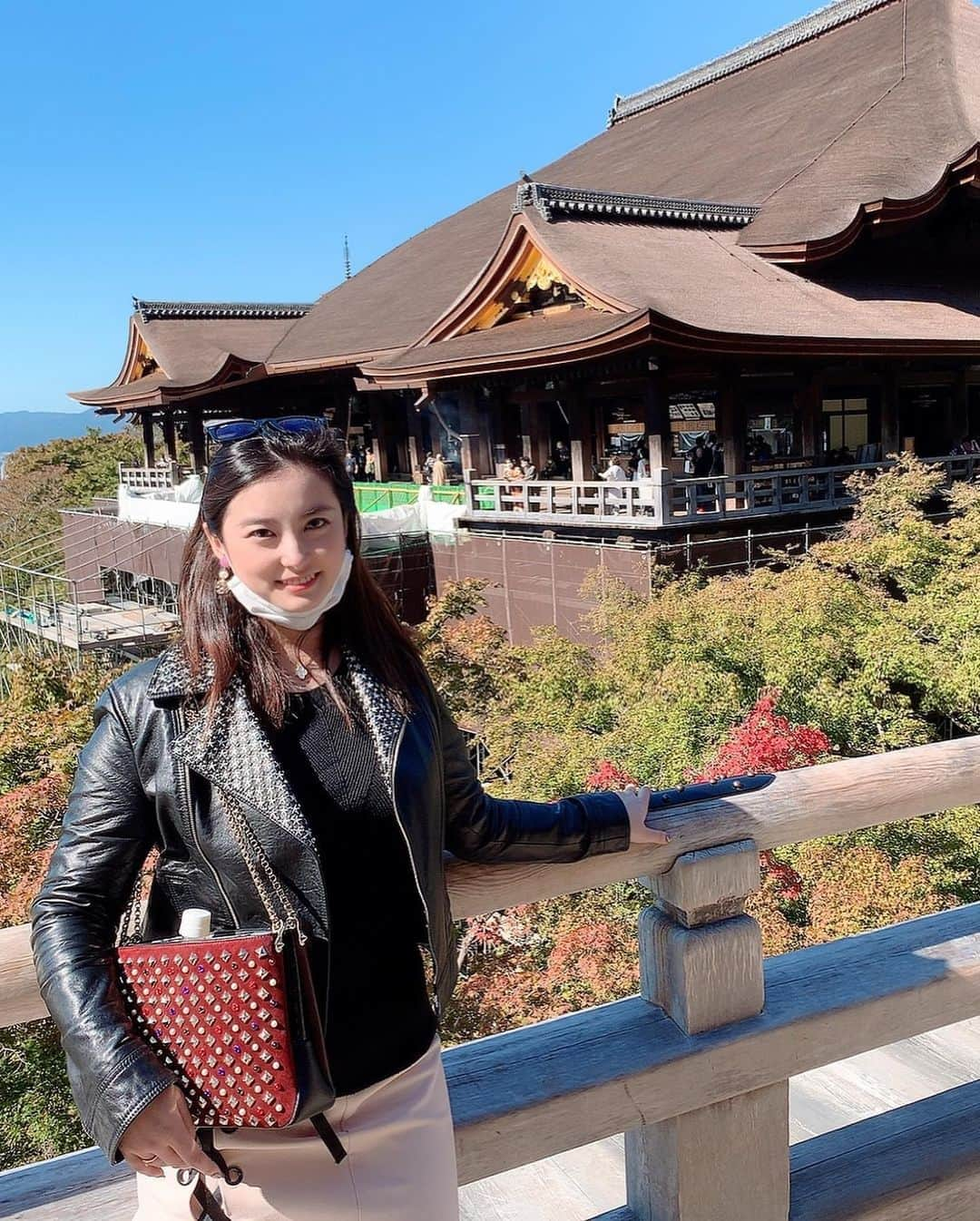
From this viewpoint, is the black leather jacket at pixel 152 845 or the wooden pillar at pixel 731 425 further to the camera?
the wooden pillar at pixel 731 425

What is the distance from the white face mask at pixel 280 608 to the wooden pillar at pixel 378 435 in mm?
18241

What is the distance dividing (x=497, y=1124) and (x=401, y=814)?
0.62 meters

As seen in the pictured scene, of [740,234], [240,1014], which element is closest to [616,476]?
[740,234]

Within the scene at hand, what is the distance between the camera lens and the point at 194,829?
1208 millimetres

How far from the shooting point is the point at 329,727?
4.26 ft

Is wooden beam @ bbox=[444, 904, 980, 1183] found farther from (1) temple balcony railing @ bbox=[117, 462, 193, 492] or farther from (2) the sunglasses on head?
(1) temple balcony railing @ bbox=[117, 462, 193, 492]

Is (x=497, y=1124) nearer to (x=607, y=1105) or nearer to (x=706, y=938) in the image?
(x=607, y=1105)

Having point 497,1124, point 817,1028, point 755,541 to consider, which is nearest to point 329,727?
point 497,1124

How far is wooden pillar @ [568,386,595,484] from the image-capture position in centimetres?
1323

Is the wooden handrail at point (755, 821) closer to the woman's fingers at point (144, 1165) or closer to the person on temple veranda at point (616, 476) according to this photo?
the woman's fingers at point (144, 1165)

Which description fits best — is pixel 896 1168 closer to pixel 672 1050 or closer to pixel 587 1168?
pixel 672 1050

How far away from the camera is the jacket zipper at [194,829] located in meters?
1.20

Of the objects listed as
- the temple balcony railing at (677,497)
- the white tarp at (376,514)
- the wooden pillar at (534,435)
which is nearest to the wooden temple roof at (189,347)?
the white tarp at (376,514)

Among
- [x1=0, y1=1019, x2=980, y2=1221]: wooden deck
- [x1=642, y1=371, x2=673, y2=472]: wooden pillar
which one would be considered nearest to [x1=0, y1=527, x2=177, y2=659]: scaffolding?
[x1=642, y1=371, x2=673, y2=472]: wooden pillar
